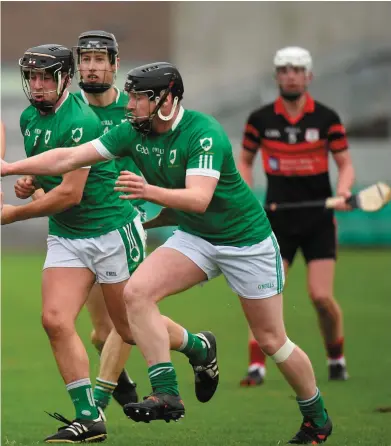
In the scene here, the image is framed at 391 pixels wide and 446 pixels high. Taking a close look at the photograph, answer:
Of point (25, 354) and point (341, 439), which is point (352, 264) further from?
point (341, 439)

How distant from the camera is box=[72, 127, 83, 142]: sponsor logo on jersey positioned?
22.7ft

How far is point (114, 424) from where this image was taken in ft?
25.4

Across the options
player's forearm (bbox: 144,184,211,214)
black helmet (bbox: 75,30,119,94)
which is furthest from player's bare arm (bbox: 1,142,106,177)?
black helmet (bbox: 75,30,119,94)

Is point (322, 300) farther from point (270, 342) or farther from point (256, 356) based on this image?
point (270, 342)

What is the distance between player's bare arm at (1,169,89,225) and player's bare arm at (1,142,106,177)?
12.5 inches

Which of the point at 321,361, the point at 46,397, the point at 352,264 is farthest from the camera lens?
the point at 352,264

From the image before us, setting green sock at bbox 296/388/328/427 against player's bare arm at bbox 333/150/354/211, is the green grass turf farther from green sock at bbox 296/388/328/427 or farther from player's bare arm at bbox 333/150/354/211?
player's bare arm at bbox 333/150/354/211

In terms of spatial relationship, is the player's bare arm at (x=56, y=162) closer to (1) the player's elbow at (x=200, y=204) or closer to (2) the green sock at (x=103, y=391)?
(1) the player's elbow at (x=200, y=204)

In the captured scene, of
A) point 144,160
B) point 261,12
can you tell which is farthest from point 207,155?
point 261,12

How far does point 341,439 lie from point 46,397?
2642 mm

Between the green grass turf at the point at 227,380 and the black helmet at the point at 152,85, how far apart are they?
1.82 metres

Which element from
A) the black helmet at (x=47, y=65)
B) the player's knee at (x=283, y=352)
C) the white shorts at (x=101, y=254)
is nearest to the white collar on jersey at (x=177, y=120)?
the black helmet at (x=47, y=65)

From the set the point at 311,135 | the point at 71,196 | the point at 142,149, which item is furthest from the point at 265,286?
the point at 311,135

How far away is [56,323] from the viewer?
6.83 meters
